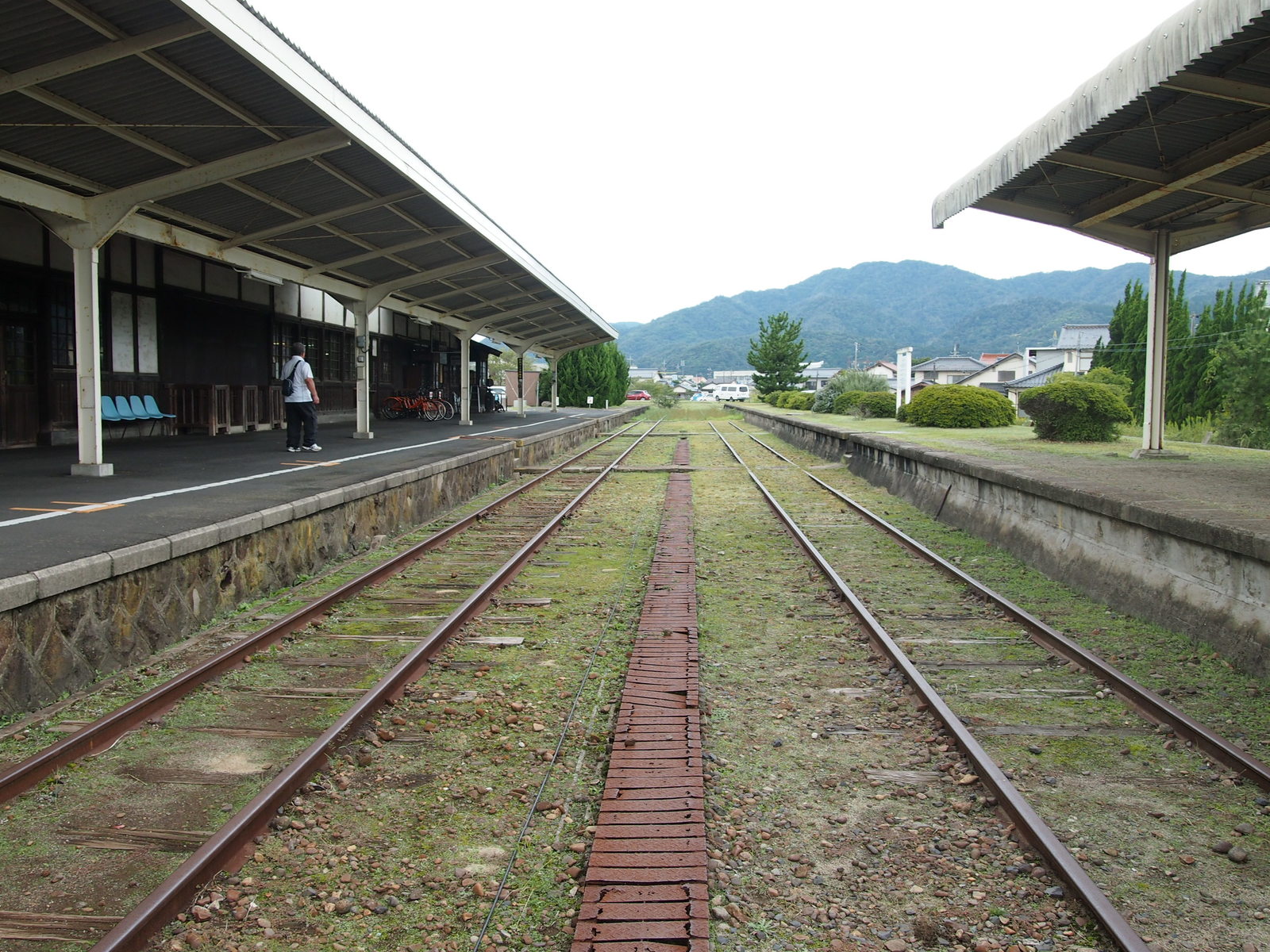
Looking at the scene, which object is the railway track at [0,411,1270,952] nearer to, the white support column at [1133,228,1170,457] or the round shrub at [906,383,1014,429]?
the white support column at [1133,228,1170,457]

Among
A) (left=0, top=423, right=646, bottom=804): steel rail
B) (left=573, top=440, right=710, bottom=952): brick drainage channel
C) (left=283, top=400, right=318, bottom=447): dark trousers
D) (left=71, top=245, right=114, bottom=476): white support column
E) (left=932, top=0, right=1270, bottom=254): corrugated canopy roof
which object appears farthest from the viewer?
(left=283, top=400, right=318, bottom=447): dark trousers

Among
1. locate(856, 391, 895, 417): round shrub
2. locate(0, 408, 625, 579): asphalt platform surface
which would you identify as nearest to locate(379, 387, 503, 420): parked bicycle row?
locate(0, 408, 625, 579): asphalt platform surface

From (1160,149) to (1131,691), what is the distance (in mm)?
7474

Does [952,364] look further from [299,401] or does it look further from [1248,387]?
[299,401]

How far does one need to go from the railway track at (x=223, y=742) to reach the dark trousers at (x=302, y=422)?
680 centimetres

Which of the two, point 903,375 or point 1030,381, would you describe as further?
point 1030,381

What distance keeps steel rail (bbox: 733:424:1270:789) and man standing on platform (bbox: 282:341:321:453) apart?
30.1 ft

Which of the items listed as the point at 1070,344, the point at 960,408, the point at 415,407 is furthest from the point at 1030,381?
the point at 415,407

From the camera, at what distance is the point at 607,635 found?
6430 mm

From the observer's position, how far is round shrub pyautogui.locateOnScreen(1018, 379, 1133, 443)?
58.6ft

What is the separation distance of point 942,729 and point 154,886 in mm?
3449

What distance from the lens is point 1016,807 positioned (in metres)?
3.58

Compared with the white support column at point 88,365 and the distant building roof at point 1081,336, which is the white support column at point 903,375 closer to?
the white support column at point 88,365

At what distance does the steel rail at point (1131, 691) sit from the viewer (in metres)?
4.09
